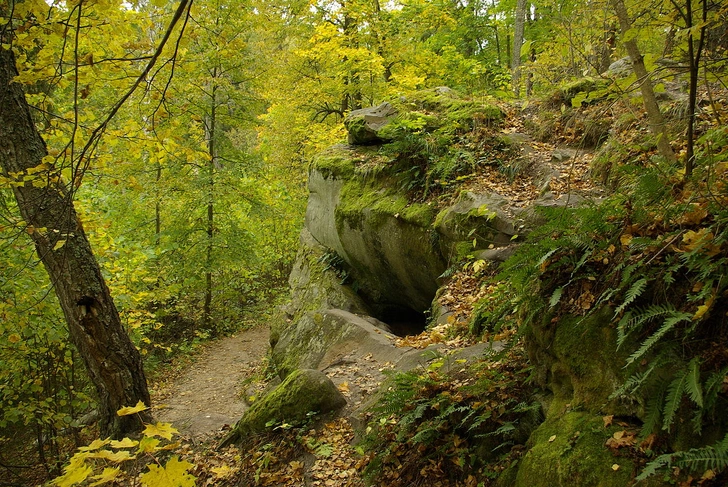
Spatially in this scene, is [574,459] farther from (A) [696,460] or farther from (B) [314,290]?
(B) [314,290]

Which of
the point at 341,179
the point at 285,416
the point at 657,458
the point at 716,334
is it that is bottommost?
the point at 285,416

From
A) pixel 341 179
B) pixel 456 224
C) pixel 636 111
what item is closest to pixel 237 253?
pixel 341 179

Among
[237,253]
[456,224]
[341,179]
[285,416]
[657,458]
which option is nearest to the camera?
[657,458]

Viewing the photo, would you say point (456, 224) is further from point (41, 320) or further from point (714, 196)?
point (41, 320)

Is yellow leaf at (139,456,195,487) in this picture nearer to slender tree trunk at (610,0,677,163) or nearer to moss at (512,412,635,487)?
moss at (512,412,635,487)

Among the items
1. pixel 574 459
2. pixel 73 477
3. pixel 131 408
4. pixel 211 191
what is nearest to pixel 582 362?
pixel 574 459

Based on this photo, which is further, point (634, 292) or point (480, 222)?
point (480, 222)

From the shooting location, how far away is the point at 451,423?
351cm

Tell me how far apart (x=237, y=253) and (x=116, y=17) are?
8.75 metres

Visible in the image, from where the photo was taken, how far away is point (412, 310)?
8852 millimetres

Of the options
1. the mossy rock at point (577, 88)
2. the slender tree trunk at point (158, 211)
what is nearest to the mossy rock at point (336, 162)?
the mossy rock at point (577, 88)

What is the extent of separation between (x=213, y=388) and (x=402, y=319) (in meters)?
4.28

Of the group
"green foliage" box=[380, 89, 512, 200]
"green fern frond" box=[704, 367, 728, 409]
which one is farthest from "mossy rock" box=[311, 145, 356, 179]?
"green fern frond" box=[704, 367, 728, 409]

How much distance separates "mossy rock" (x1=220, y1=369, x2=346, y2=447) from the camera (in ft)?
16.7
